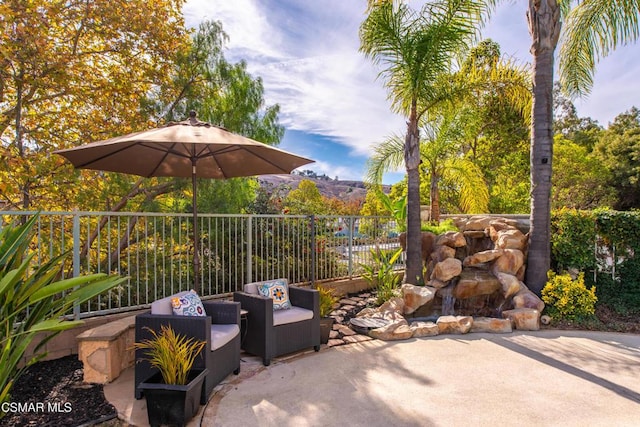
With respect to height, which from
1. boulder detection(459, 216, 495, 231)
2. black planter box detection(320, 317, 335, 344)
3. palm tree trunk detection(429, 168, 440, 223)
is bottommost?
black planter box detection(320, 317, 335, 344)

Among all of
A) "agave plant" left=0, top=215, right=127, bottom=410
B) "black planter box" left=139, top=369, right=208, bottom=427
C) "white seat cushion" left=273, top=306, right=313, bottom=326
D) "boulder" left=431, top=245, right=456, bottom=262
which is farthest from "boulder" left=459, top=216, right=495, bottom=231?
"agave plant" left=0, top=215, right=127, bottom=410

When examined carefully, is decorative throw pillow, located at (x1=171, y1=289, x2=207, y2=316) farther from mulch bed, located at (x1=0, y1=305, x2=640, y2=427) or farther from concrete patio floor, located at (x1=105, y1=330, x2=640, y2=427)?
mulch bed, located at (x1=0, y1=305, x2=640, y2=427)

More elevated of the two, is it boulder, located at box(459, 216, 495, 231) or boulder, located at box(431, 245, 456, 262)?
boulder, located at box(459, 216, 495, 231)

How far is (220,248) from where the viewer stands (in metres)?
6.23

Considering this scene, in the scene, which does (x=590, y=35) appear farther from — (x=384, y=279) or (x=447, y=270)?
(x=384, y=279)

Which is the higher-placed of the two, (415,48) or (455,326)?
(415,48)

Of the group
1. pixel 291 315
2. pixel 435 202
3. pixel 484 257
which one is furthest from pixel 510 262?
pixel 291 315

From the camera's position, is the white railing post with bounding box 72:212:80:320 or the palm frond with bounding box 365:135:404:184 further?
the palm frond with bounding box 365:135:404:184

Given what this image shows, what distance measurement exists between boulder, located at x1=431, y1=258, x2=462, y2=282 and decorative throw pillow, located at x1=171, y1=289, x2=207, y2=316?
4.07 meters

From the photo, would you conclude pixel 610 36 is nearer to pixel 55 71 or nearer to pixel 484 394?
pixel 484 394

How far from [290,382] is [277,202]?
205 inches

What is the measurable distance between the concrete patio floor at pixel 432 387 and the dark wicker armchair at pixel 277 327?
0.47 feet

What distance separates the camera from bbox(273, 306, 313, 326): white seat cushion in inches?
161

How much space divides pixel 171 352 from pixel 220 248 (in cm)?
350
